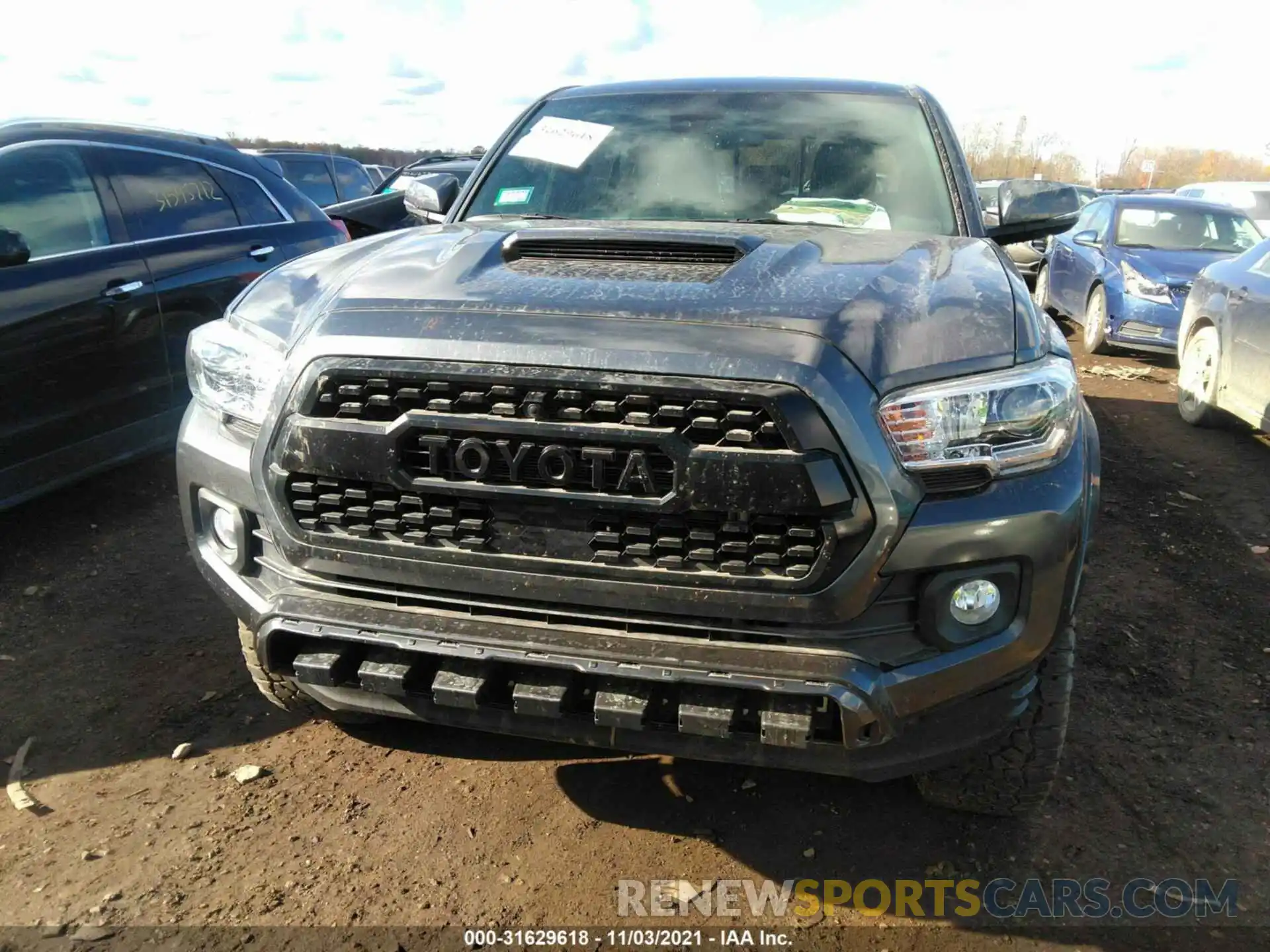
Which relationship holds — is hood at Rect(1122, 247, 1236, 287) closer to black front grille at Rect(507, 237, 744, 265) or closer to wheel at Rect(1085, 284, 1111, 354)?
wheel at Rect(1085, 284, 1111, 354)

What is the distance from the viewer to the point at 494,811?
8.59 ft

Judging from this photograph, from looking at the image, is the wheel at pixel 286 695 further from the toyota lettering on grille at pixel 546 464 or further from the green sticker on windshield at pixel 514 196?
the green sticker on windshield at pixel 514 196

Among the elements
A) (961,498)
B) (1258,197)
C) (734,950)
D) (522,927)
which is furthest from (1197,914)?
(1258,197)

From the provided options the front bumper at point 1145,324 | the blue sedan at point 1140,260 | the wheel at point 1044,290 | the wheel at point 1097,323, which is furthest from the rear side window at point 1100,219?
the front bumper at point 1145,324

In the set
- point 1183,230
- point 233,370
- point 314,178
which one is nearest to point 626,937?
point 233,370

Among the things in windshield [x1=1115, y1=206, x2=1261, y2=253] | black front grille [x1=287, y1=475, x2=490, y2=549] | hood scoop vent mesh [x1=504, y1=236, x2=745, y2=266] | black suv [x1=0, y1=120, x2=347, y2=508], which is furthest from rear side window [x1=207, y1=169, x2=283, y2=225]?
windshield [x1=1115, y1=206, x2=1261, y2=253]

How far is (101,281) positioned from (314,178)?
915 cm

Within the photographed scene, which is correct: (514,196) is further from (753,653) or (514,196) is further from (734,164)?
(753,653)

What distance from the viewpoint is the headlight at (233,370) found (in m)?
2.25

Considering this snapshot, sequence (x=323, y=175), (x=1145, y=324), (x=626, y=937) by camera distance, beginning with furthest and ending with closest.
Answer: (x=323, y=175), (x=1145, y=324), (x=626, y=937)

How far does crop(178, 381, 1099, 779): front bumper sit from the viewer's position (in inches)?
74.9

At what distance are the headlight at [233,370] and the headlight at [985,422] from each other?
145 cm

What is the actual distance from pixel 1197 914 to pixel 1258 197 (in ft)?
61.1

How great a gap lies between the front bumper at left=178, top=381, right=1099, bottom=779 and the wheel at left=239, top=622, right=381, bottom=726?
1.44 ft
